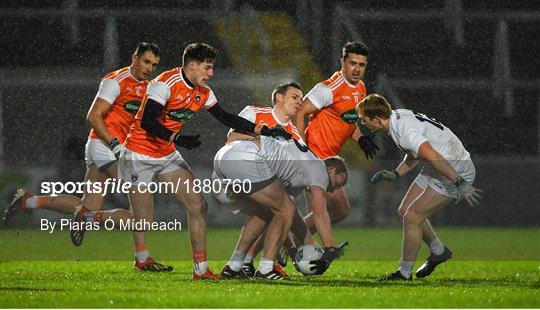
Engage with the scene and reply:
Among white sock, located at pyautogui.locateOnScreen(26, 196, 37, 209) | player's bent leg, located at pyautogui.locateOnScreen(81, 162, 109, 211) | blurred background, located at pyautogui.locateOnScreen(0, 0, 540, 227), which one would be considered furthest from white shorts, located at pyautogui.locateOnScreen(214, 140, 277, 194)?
blurred background, located at pyautogui.locateOnScreen(0, 0, 540, 227)

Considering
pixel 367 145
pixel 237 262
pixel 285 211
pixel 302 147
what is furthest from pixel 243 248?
pixel 367 145

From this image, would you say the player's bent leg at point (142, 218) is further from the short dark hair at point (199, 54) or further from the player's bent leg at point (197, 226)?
the short dark hair at point (199, 54)

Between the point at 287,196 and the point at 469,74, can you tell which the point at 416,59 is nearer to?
the point at 469,74

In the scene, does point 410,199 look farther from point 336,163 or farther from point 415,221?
point 336,163

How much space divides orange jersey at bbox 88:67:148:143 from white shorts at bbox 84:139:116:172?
0.19 metres

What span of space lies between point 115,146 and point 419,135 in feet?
7.30

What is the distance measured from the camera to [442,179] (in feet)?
26.8

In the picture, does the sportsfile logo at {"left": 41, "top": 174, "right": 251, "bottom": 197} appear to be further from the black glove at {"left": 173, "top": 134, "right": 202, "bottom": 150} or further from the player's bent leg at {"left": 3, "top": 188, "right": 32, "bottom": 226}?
the black glove at {"left": 173, "top": 134, "right": 202, "bottom": 150}

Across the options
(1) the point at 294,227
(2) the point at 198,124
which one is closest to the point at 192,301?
(1) the point at 294,227

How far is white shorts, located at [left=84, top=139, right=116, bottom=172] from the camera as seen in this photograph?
354 inches

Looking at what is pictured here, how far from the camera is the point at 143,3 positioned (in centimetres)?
1662

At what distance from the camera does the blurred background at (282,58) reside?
14766 millimetres

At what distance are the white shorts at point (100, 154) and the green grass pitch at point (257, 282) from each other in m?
0.57

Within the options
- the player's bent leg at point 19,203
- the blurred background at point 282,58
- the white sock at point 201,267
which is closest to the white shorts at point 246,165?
the white sock at point 201,267
